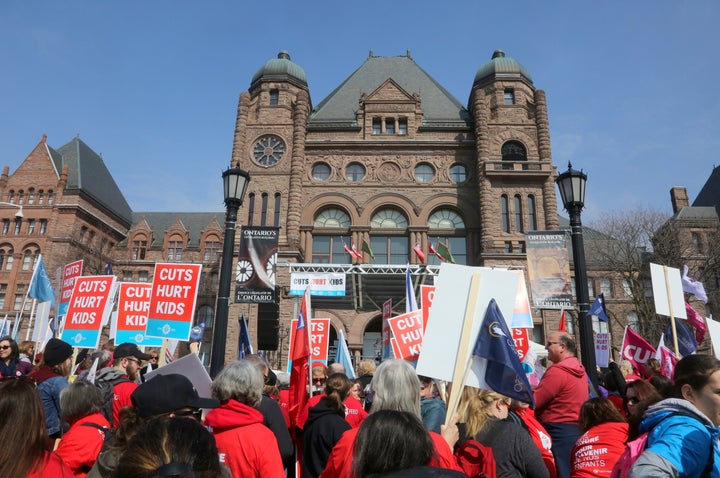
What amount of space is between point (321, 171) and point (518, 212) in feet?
42.8

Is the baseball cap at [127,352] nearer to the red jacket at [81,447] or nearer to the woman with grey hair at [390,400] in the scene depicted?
the red jacket at [81,447]

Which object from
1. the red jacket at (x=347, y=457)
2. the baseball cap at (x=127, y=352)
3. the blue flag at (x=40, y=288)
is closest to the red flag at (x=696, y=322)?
the red jacket at (x=347, y=457)

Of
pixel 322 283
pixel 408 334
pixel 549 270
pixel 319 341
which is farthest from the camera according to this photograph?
pixel 322 283

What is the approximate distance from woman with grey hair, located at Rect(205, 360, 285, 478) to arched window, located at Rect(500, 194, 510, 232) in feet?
89.7

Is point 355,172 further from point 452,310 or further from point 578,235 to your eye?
point 452,310

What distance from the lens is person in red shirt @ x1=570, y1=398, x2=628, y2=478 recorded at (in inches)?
A: 132

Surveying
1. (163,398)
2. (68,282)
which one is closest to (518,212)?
(68,282)

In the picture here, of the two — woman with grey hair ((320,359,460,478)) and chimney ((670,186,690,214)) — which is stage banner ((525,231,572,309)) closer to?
woman with grey hair ((320,359,460,478))

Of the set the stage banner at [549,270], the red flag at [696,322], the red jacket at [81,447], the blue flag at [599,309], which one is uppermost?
the stage banner at [549,270]

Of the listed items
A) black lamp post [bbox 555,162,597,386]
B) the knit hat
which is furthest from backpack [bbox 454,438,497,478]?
black lamp post [bbox 555,162,597,386]

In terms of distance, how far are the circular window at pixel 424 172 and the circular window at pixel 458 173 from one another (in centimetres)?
129

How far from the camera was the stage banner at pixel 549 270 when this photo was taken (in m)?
11.7

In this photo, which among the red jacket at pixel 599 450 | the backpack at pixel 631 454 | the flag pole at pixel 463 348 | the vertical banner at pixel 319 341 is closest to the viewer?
the backpack at pixel 631 454

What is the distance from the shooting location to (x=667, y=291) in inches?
377
